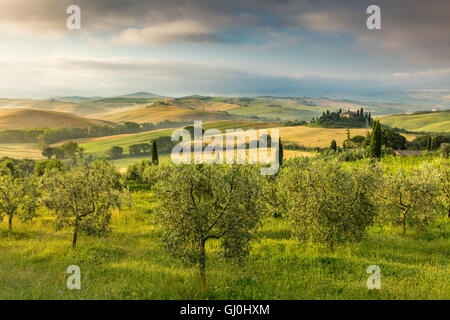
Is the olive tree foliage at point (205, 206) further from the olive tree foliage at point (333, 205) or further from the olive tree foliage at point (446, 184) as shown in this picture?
the olive tree foliage at point (446, 184)

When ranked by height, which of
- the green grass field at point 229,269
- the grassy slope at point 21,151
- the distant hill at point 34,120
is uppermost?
the distant hill at point 34,120

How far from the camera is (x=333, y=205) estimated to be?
18953 millimetres

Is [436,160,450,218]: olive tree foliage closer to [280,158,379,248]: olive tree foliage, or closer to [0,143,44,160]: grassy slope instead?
[280,158,379,248]: olive tree foliage

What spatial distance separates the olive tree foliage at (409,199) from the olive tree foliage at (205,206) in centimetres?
1788

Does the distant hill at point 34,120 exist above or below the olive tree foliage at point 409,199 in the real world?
above

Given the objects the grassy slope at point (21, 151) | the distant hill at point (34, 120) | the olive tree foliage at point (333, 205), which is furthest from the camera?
the distant hill at point (34, 120)

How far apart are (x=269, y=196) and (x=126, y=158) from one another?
311ft

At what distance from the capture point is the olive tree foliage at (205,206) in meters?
12.8

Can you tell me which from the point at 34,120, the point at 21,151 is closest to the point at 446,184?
the point at 21,151

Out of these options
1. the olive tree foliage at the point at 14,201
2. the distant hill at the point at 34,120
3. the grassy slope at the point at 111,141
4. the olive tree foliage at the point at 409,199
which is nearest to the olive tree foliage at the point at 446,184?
the olive tree foliage at the point at 409,199

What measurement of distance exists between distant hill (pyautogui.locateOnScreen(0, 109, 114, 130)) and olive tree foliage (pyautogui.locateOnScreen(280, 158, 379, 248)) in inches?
5717

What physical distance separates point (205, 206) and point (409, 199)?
22147 millimetres

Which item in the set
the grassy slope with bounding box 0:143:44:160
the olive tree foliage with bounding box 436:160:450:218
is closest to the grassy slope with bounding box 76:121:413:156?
the grassy slope with bounding box 0:143:44:160
